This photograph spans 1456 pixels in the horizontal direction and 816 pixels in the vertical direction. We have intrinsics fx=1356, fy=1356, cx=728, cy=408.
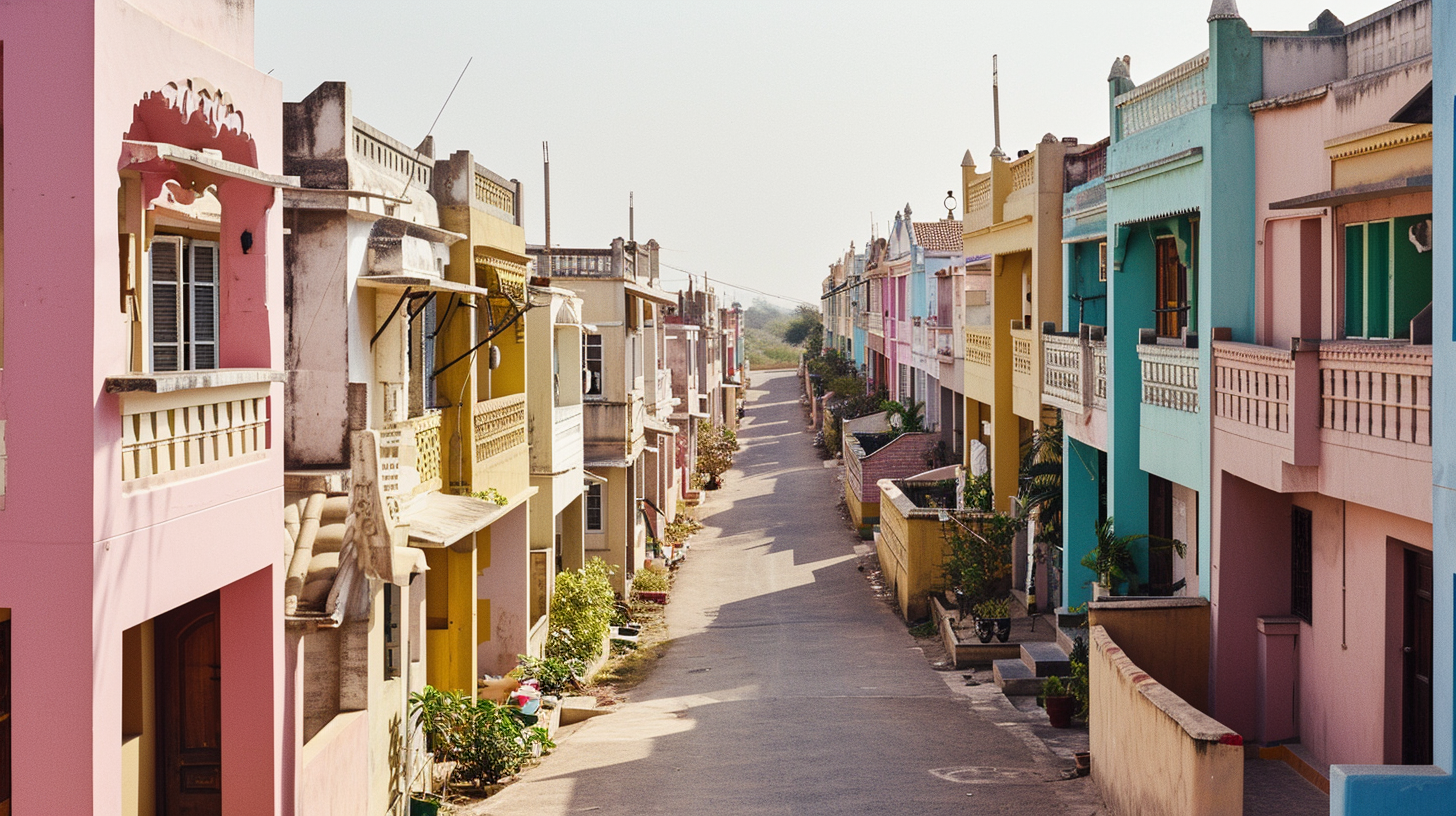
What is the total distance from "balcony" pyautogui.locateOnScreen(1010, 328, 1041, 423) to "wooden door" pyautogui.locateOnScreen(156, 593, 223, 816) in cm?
1465

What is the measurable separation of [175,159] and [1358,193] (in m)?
8.47

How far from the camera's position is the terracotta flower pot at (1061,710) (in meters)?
16.0

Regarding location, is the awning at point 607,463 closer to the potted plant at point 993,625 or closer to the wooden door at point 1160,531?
the potted plant at point 993,625

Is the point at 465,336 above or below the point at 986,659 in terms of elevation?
above

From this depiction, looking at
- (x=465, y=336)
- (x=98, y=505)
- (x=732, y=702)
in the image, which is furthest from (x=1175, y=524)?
(x=98, y=505)

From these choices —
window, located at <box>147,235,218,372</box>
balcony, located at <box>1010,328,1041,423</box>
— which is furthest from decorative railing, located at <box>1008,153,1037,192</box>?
window, located at <box>147,235,218,372</box>

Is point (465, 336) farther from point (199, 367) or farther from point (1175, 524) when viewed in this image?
point (1175, 524)

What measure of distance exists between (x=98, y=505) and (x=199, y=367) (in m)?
2.85

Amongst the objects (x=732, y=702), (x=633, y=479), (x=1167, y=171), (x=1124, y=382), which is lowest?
(x=732, y=702)

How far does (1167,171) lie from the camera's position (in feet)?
47.5

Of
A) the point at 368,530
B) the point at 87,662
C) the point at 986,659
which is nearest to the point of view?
the point at 87,662

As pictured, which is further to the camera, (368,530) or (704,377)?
(704,377)

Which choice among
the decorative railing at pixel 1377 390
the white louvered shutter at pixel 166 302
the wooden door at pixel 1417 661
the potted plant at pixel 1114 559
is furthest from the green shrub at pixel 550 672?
the decorative railing at pixel 1377 390

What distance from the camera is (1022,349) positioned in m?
22.8
